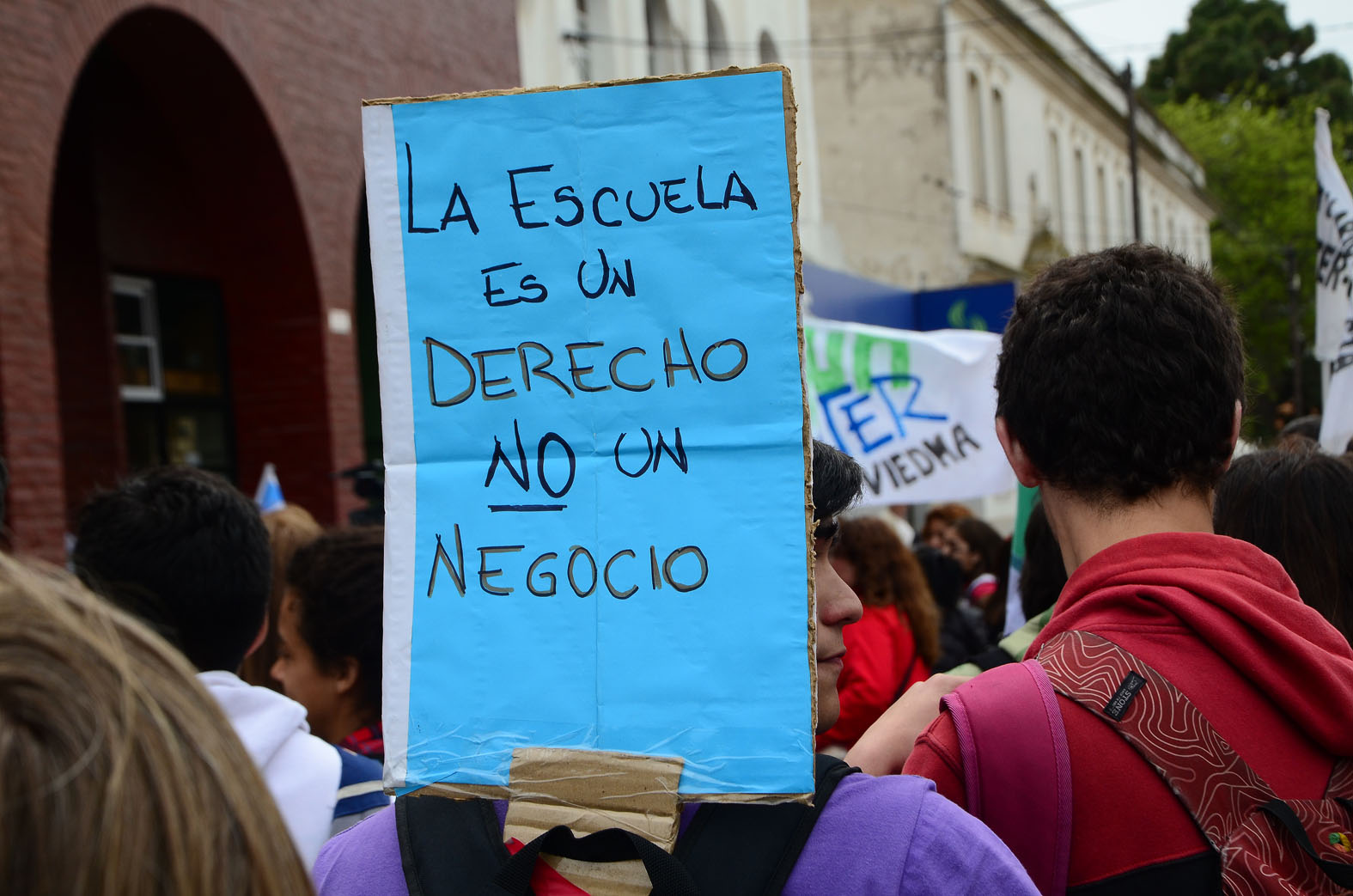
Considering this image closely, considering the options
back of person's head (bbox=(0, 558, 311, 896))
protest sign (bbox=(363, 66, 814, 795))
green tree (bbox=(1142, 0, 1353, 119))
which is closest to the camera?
back of person's head (bbox=(0, 558, 311, 896))

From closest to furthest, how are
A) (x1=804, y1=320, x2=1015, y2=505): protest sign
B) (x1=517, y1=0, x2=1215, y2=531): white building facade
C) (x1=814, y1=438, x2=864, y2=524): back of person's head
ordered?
(x1=814, y1=438, x2=864, y2=524): back of person's head
(x1=804, y1=320, x2=1015, y2=505): protest sign
(x1=517, y1=0, x2=1215, y2=531): white building facade

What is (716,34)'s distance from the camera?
1597 cm

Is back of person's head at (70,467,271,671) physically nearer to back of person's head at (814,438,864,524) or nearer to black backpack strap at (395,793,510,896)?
black backpack strap at (395,793,510,896)

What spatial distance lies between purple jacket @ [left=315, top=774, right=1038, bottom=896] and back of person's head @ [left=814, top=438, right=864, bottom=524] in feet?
1.96

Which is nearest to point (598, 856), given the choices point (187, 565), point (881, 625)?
point (187, 565)

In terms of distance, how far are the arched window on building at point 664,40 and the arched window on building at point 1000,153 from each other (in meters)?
13.2

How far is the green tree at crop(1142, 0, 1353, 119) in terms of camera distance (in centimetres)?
5181

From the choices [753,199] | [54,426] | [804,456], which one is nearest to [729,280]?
[753,199]

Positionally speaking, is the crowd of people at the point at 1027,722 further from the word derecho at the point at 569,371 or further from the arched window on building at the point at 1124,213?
the arched window on building at the point at 1124,213

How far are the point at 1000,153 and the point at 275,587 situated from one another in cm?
2547

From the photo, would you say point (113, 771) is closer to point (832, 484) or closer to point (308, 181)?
point (832, 484)

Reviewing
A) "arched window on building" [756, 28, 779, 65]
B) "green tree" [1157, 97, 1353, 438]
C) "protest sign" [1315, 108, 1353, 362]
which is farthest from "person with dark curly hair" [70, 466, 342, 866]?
"green tree" [1157, 97, 1353, 438]

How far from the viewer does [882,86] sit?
23.9 meters

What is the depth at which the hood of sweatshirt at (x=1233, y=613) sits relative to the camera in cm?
153
